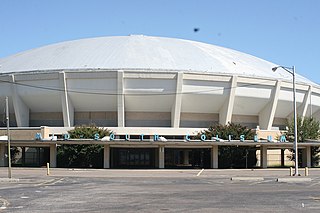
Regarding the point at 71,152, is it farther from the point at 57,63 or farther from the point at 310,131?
the point at 310,131

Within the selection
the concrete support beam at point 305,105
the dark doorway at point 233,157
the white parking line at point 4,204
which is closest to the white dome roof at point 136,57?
the concrete support beam at point 305,105

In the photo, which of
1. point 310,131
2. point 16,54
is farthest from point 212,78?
point 16,54

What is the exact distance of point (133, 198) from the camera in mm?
20297

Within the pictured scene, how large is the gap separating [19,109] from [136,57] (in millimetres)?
16501

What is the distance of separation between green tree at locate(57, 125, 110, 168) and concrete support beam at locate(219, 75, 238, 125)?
54.2 feet

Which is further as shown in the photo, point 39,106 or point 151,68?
point 39,106

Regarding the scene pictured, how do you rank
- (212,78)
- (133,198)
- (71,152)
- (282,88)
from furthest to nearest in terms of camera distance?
(282,88) < (212,78) < (71,152) < (133,198)

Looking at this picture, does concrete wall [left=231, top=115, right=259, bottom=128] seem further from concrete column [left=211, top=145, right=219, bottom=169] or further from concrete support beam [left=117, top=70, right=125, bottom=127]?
concrete column [left=211, top=145, right=219, bottom=169]

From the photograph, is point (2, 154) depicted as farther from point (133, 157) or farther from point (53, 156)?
point (133, 157)

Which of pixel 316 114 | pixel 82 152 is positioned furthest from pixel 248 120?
pixel 82 152

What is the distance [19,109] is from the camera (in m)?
71.1

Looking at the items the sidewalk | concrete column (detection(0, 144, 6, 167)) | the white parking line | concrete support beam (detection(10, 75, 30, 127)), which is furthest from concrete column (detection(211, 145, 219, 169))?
the white parking line

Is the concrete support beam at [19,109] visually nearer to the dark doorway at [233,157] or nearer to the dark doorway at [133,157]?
the dark doorway at [133,157]

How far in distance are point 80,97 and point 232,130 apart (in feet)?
64.1
